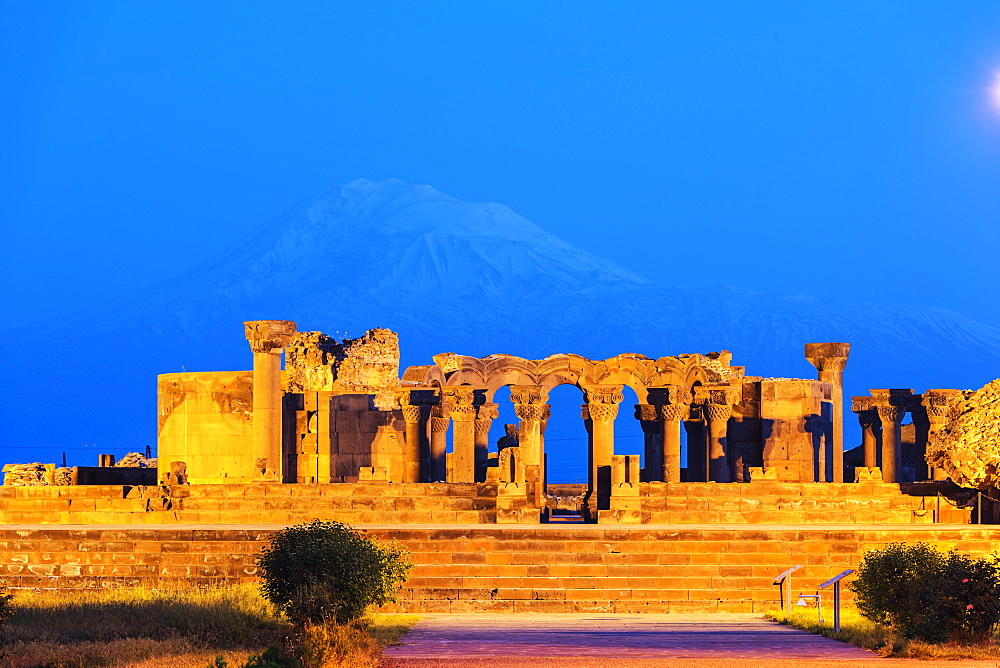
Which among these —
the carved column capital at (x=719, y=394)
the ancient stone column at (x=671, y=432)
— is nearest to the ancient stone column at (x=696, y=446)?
the carved column capital at (x=719, y=394)

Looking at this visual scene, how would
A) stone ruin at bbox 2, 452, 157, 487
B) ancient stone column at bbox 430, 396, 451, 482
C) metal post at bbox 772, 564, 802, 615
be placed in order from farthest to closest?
ancient stone column at bbox 430, 396, 451, 482, stone ruin at bbox 2, 452, 157, 487, metal post at bbox 772, 564, 802, 615

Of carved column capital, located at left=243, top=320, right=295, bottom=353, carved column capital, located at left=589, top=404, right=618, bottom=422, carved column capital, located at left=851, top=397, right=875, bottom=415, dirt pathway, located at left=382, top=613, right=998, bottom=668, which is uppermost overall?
carved column capital, located at left=243, top=320, right=295, bottom=353

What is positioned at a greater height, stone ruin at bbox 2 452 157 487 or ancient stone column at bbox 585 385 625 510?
ancient stone column at bbox 585 385 625 510

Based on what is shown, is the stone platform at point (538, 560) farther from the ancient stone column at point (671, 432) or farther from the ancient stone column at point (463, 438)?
the ancient stone column at point (671, 432)

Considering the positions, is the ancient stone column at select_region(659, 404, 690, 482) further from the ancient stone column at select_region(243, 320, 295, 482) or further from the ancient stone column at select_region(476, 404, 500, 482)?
the ancient stone column at select_region(243, 320, 295, 482)

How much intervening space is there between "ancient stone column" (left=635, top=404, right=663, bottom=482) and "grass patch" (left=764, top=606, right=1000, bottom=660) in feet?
67.9

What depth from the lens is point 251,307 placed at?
18238 centimetres

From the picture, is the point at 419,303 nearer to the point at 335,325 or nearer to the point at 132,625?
the point at 335,325

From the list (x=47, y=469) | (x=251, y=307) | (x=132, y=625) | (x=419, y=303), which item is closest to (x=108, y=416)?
(x=251, y=307)

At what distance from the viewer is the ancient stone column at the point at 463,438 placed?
40094 millimetres

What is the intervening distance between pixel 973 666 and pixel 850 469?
111ft

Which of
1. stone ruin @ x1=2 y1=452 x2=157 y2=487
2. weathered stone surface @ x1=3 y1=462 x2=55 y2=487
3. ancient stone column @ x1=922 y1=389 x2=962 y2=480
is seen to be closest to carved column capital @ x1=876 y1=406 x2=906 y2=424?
ancient stone column @ x1=922 y1=389 x2=962 y2=480

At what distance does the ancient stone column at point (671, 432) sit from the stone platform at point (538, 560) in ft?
45.9

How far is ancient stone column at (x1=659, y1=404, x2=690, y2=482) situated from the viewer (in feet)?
134
